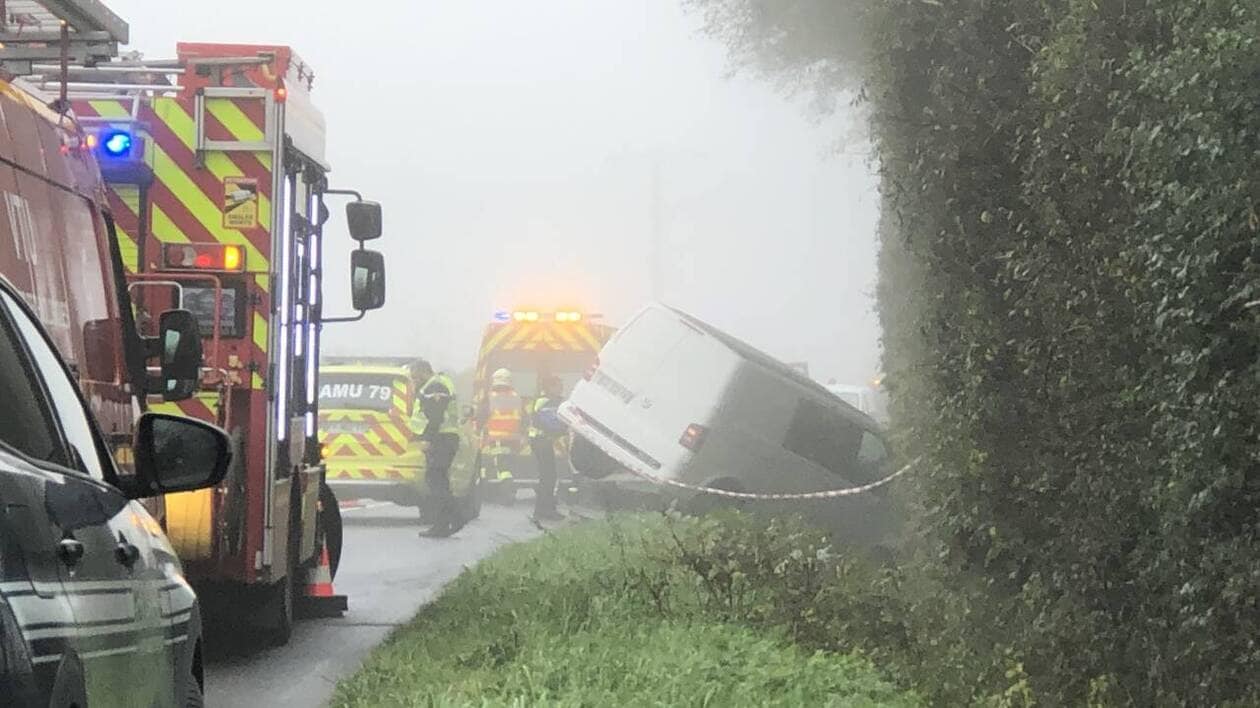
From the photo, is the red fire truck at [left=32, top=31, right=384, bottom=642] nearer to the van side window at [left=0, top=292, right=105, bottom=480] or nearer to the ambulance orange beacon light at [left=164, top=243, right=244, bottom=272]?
the ambulance orange beacon light at [left=164, top=243, right=244, bottom=272]

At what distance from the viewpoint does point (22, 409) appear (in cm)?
338

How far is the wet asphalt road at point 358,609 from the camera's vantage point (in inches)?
367

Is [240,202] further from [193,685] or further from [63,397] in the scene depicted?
[63,397]

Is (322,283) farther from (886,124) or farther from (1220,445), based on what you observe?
(1220,445)

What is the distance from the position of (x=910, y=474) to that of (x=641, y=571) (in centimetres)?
151

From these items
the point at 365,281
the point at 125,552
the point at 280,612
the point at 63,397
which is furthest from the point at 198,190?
the point at 125,552

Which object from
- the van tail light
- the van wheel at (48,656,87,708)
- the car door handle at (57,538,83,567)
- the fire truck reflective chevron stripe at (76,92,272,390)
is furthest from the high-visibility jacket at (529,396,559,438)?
the van wheel at (48,656,87,708)

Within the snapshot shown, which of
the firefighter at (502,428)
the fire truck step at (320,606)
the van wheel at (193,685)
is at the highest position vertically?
the van wheel at (193,685)

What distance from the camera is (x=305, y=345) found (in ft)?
36.6

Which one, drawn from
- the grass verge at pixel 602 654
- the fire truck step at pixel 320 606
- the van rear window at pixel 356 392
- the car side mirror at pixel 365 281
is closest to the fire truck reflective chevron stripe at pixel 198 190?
the car side mirror at pixel 365 281

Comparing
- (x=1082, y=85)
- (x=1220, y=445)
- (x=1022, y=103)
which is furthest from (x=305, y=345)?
(x=1220, y=445)

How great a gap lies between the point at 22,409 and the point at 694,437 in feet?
46.7

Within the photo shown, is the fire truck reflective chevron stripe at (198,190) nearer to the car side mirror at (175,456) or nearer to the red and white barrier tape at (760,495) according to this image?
the car side mirror at (175,456)

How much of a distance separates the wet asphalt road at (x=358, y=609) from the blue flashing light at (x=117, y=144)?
8.59 feet
